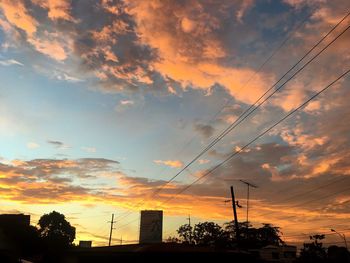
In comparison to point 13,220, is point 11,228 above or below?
below

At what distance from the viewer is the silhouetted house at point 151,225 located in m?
90.1

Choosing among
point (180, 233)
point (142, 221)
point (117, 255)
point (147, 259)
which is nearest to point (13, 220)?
point (142, 221)

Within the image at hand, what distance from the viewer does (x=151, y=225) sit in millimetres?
91500

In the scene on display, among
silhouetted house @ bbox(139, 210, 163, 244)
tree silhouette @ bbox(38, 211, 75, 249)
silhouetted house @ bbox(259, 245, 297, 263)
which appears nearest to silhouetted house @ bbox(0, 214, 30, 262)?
silhouetted house @ bbox(139, 210, 163, 244)

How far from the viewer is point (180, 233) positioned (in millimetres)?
111062

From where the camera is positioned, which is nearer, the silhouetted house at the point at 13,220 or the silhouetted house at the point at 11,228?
the silhouetted house at the point at 11,228

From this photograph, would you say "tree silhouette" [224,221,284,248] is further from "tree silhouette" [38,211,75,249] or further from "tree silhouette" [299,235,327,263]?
"tree silhouette" [38,211,75,249]

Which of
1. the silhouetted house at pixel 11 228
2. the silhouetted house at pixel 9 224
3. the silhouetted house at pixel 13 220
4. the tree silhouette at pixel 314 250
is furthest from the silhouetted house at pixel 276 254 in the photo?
the silhouetted house at pixel 13 220

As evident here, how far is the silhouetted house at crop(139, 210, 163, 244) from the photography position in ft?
296

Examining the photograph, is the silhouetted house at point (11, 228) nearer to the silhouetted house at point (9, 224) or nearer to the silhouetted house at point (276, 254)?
the silhouetted house at point (9, 224)

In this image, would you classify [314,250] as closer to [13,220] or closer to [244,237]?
[244,237]

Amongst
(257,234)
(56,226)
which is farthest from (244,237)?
(56,226)

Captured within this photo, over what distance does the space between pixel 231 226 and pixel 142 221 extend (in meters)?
27.9

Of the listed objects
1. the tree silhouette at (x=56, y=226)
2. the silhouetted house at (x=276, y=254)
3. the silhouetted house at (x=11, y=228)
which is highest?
the tree silhouette at (x=56, y=226)
